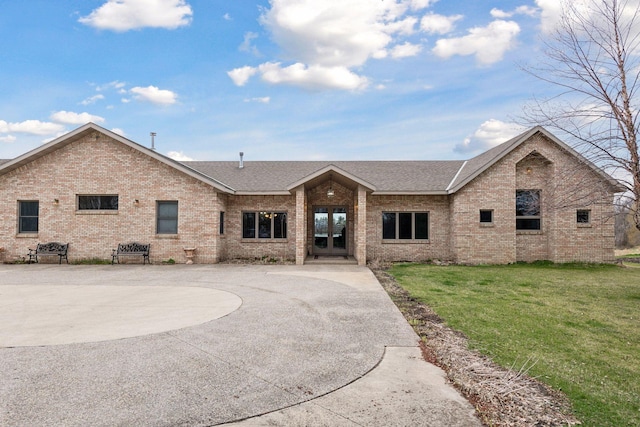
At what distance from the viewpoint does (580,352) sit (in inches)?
199

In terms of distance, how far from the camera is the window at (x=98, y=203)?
15.7m

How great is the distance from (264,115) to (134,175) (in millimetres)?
11273

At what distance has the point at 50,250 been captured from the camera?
15.4 m

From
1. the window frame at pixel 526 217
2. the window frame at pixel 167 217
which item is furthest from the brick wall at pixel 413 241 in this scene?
the window frame at pixel 167 217

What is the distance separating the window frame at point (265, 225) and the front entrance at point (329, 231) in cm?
180

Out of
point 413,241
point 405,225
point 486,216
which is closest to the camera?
point 486,216

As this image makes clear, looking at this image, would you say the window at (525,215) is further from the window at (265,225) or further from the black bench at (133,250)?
the black bench at (133,250)

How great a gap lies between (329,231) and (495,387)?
14601 millimetres

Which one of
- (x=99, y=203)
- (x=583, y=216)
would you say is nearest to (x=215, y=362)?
(x=99, y=203)

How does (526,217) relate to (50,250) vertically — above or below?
above

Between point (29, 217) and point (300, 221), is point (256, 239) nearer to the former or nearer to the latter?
point (300, 221)

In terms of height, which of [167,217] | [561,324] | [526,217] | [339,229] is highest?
[526,217]

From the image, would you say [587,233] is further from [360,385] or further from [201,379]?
[201,379]

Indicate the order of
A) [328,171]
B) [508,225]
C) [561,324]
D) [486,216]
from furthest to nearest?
[486,216] → [508,225] → [328,171] → [561,324]
